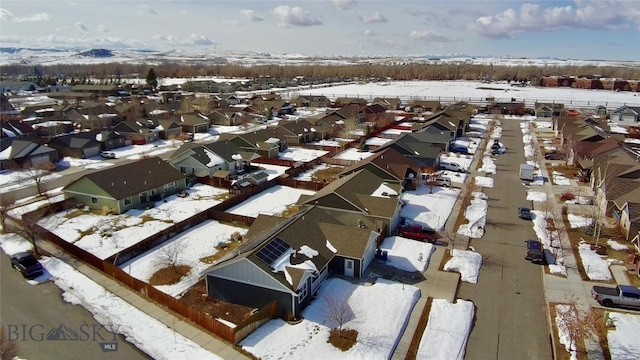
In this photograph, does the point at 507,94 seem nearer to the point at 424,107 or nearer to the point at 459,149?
the point at 424,107

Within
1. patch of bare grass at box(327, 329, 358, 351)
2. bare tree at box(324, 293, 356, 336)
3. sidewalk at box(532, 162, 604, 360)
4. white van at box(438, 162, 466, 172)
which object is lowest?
patch of bare grass at box(327, 329, 358, 351)

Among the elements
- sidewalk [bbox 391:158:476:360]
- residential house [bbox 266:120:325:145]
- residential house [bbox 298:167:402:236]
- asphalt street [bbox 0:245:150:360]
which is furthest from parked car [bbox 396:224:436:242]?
residential house [bbox 266:120:325:145]

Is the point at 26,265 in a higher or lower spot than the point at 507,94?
lower

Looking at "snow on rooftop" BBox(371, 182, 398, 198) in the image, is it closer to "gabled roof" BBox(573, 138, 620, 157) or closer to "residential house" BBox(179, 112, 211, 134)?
"gabled roof" BBox(573, 138, 620, 157)


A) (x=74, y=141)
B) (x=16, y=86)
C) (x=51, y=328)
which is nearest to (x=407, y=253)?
(x=51, y=328)

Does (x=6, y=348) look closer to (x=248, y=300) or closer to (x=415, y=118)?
(x=248, y=300)

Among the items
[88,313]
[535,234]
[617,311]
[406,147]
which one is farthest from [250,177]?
[617,311]

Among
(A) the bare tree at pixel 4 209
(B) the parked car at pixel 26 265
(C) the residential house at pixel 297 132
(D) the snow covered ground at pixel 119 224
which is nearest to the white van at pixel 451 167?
(C) the residential house at pixel 297 132

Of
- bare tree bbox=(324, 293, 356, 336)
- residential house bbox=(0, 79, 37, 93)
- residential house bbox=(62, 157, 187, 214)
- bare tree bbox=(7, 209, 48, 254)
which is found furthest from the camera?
residential house bbox=(0, 79, 37, 93)
